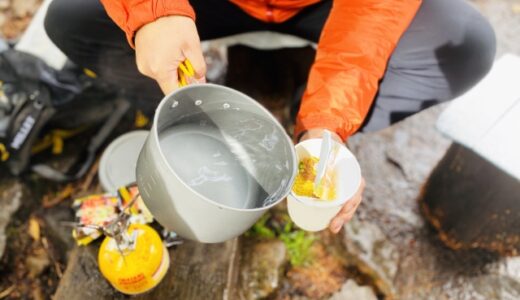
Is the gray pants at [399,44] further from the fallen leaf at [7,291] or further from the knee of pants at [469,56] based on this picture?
the fallen leaf at [7,291]

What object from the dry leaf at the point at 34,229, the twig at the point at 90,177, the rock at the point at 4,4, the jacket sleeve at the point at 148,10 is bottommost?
the dry leaf at the point at 34,229

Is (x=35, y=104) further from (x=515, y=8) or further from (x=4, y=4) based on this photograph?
(x=515, y=8)

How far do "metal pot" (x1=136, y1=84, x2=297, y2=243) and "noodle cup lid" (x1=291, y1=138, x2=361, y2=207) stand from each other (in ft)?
0.39

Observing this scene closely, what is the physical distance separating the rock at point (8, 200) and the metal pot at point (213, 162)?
127 centimetres

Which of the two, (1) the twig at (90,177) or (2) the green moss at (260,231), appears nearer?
(2) the green moss at (260,231)

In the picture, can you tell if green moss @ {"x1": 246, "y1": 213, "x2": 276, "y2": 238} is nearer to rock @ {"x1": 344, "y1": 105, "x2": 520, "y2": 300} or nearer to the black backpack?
rock @ {"x1": 344, "y1": 105, "x2": 520, "y2": 300}

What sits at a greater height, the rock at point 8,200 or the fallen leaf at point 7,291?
the rock at point 8,200

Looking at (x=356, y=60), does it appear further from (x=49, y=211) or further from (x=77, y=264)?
(x=49, y=211)

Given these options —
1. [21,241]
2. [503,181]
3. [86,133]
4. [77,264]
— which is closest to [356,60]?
[503,181]

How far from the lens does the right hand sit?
1247mm

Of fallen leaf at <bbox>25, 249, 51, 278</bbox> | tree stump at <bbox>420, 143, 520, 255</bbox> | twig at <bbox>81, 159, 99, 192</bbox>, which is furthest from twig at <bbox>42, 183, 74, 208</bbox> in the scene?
tree stump at <bbox>420, 143, 520, 255</bbox>

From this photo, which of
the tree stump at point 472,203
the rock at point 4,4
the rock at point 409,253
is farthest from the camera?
the rock at point 4,4

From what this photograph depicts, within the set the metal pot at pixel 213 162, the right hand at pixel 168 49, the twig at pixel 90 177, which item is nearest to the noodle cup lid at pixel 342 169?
the metal pot at pixel 213 162

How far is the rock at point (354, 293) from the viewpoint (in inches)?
79.0
